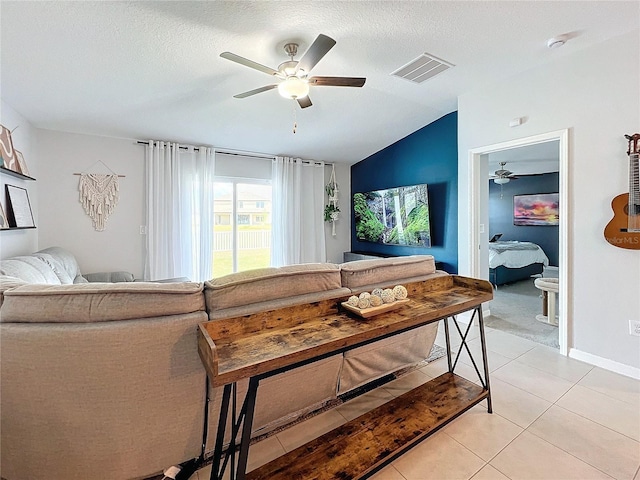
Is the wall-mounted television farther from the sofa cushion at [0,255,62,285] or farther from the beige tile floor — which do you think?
the sofa cushion at [0,255,62,285]

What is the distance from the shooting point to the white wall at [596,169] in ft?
7.75

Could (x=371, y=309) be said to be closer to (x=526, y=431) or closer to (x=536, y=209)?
(x=526, y=431)

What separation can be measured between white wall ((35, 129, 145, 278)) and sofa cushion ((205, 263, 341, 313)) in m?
3.33

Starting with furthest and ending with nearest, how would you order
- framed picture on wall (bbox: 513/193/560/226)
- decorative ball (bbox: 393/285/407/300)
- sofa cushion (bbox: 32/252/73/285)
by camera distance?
framed picture on wall (bbox: 513/193/560/226)
sofa cushion (bbox: 32/252/73/285)
decorative ball (bbox: 393/285/407/300)

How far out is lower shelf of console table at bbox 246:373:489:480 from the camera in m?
1.36

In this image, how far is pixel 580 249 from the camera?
2.63 meters

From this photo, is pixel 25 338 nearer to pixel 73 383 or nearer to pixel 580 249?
pixel 73 383

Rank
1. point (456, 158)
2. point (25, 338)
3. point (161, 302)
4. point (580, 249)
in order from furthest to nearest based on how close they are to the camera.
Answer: point (456, 158) < point (580, 249) < point (161, 302) < point (25, 338)

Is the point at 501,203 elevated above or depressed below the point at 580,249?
above

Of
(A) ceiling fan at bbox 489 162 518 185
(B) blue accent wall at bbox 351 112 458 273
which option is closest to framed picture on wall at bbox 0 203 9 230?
(B) blue accent wall at bbox 351 112 458 273

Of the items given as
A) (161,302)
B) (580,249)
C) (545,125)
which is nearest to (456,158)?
(545,125)

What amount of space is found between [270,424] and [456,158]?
395cm

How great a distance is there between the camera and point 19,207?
9.46 feet

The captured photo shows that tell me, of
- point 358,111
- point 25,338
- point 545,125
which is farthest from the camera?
point 358,111
